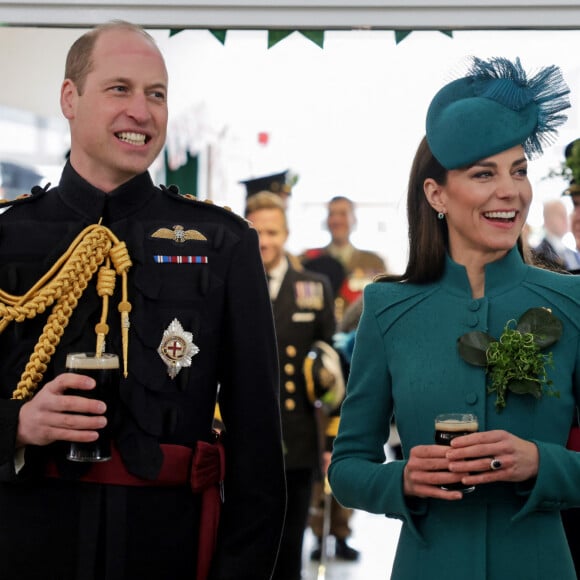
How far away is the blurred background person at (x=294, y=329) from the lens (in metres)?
5.56

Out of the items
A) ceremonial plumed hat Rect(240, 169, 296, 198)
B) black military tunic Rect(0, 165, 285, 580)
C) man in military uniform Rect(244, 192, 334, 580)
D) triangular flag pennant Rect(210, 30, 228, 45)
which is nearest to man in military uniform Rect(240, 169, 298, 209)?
ceremonial plumed hat Rect(240, 169, 296, 198)

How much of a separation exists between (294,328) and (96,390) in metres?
3.46

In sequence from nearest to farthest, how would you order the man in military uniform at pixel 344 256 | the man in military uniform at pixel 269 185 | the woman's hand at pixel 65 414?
the woman's hand at pixel 65 414 → the man in military uniform at pixel 269 185 → the man in military uniform at pixel 344 256

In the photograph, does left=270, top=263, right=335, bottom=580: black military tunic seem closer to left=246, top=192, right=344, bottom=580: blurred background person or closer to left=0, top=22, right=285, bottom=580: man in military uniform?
left=246, top=192, right=344, bottom=580: blurred background person

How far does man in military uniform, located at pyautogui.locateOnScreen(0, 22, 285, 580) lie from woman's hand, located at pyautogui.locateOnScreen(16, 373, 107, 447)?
0.04 feet

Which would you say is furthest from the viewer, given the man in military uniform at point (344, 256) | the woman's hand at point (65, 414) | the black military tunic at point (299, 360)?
the man in military uniform at point (344, 256)

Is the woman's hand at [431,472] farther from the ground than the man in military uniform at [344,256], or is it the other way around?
the man in military uniform at [344,256]

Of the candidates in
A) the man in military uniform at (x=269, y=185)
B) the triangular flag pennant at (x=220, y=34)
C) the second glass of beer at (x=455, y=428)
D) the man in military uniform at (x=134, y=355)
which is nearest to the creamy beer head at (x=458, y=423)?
the second glass of beer at (x=455, y=428)

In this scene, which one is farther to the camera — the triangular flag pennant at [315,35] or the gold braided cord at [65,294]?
the triangular flag pennant at [315,35]

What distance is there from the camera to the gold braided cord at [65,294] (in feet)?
7.97

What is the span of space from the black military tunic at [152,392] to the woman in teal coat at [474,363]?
0.23 meters

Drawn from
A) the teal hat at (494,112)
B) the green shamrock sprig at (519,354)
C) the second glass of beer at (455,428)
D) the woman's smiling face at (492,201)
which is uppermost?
the teal hat at (494,112)

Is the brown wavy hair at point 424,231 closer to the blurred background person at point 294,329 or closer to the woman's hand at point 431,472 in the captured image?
the woman's hand at point 431,472

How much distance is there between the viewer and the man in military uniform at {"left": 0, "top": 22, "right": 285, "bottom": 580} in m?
2.40
